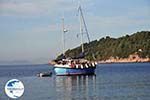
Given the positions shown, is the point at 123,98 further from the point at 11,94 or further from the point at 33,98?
the point at 11,94

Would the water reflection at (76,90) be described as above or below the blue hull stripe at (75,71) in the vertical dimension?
below

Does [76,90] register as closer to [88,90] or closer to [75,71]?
[88,90]

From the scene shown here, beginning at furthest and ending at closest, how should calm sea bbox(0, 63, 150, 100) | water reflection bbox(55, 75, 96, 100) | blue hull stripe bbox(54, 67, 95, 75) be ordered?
blue hull stripe bbox(54, 67, 95, 75) → water reflection bbox(55, 75, 96, 100) → calm sea bbox(0, 63, 150, 100)

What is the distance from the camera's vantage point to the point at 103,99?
→ 49.2m

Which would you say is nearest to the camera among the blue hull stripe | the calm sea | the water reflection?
the calm sea

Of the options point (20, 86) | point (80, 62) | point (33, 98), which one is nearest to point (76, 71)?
point (80, 62)

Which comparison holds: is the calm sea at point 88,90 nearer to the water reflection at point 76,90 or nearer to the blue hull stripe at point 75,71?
the water reflection at point 76,90

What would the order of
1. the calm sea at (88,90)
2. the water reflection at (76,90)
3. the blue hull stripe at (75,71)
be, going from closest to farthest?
the calm sea at (88,90) < the water reflection at (76,90) < the blue hull stripe at (75,71)

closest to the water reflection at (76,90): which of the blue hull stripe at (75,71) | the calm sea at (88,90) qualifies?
the calm sea at (88,90)

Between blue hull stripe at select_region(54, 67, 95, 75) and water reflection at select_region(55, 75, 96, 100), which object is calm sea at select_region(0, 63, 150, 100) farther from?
blue hull stripe at select_region(54, 67, 95, 75)

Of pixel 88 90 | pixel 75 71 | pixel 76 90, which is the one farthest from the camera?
pixel 75 71

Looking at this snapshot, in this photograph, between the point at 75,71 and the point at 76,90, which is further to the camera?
the point at 75,71

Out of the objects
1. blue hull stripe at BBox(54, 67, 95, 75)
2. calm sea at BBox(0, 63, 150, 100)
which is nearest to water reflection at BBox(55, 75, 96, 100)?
calm sea at BBox(0, 63, 150, 100)

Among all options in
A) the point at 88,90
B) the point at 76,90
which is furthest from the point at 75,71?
the point at 88,90
